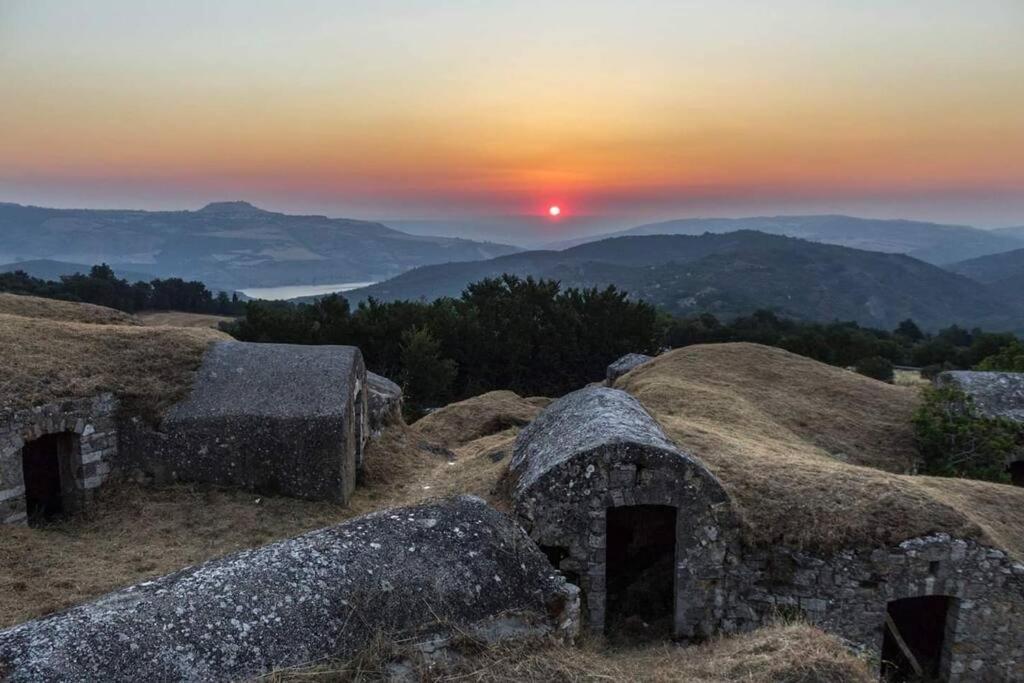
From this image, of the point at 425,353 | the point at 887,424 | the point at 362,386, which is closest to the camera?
the point at 362,386

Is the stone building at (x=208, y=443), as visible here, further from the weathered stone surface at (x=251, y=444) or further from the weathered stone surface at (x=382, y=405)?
the weathered stone surface at (x=382, y=405)

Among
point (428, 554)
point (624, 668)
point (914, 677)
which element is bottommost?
point (914, 677)

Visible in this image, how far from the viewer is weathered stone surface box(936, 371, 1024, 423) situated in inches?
683

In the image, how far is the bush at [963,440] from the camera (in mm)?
15742

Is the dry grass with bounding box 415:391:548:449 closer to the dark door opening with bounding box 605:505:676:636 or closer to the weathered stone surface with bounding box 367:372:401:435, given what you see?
the weathered stone surface with bounding box 367:372:401:435

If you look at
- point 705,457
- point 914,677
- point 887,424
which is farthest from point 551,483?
point 887,424

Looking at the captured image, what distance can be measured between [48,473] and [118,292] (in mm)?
52196

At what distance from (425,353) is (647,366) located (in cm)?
1090

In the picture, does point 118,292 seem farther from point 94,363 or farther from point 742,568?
point 742,568

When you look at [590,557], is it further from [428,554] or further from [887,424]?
[887,424]

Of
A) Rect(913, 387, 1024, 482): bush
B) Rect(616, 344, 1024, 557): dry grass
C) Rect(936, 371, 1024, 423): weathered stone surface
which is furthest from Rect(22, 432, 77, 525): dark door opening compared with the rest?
Rect(936, 371, 1024, 423): weathered stone surface

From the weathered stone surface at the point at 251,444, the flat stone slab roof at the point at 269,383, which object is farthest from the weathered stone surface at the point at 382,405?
the weathered stone surface at the point at 251,444

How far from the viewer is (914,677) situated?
911cm

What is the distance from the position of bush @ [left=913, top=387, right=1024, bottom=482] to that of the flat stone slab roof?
14.5 meters
